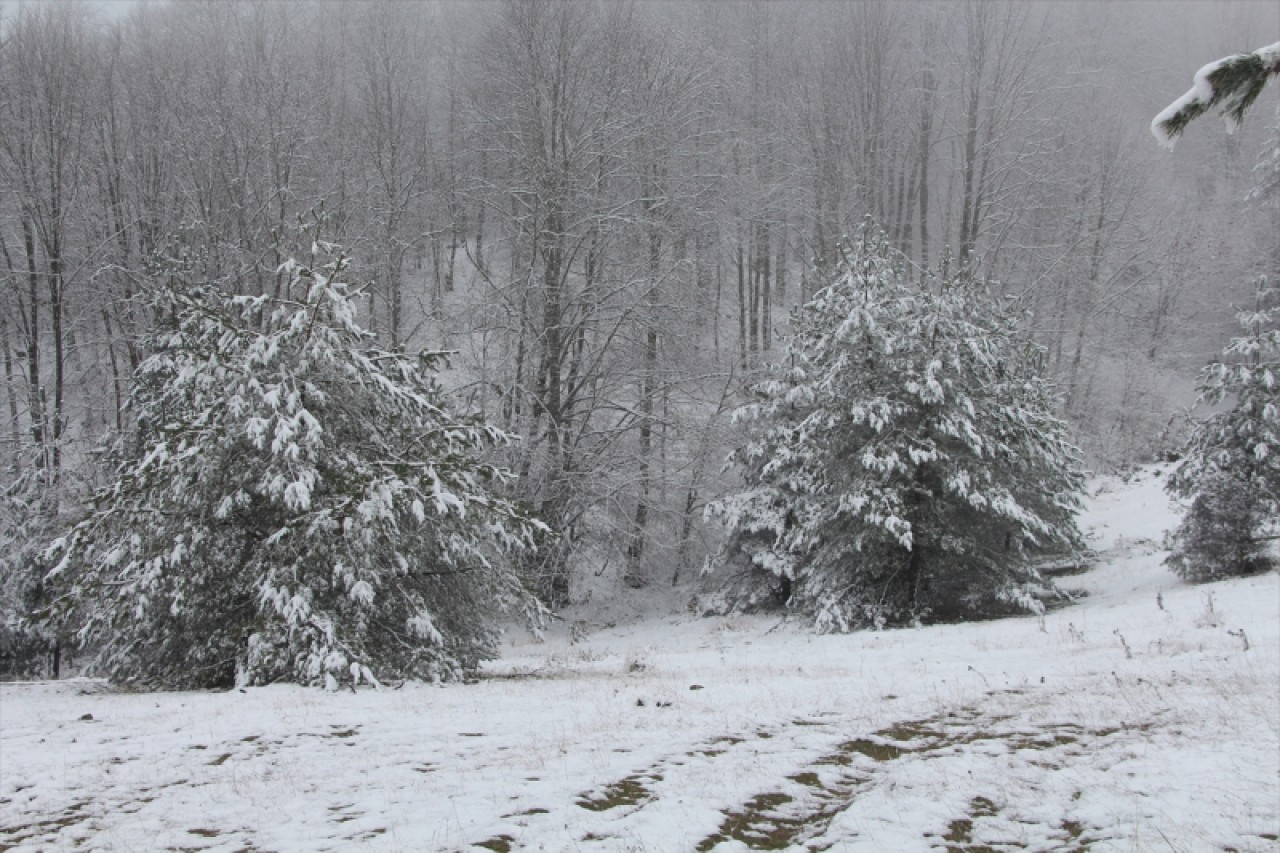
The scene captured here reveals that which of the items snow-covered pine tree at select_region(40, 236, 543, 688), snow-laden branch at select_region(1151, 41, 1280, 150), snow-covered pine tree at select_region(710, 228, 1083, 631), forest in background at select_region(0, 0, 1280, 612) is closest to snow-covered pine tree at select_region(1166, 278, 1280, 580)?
snow-covered pine tree at select_region(710, 228, 1083, 631)

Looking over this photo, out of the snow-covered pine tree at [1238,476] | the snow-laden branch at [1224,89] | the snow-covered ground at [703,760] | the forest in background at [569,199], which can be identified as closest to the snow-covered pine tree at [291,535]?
the snow-covered ground at [703,760]

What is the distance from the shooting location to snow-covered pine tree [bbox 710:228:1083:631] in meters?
15.8

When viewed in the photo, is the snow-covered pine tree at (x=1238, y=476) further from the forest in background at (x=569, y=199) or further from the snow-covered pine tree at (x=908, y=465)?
the forest in background at (x=569, y=199)

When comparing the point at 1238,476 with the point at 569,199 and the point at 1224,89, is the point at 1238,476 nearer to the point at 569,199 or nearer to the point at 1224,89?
the point at 1224,89

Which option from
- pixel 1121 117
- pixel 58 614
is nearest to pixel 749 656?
pixel 58 614

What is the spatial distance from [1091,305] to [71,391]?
118 ft

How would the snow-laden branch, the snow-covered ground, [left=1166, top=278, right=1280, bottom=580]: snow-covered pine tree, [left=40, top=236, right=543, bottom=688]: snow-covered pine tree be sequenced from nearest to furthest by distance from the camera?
1. the snow-laden branch
2. the snow-covered ground
3. [left=40, top=236, right=543, bottom=688]: snow-covered pine tree
4. [left=1166, top=278, right=1280, bottom=580]: snow-covered pine tree

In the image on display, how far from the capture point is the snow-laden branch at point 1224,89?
118 inches

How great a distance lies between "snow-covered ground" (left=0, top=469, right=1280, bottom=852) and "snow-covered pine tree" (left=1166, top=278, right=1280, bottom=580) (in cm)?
561

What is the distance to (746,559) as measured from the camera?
19.7 m

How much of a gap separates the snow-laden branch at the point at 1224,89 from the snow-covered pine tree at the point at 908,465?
40.9 feet

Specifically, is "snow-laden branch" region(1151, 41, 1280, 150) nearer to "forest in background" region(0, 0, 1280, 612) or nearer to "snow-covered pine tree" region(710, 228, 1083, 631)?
"snow-covered pine tree" region(710, 228, 1083, 631)

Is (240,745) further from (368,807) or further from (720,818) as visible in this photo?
(720,818)

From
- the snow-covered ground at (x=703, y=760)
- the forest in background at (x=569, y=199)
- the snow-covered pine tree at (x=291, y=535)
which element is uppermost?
the forest in background at (x=569, y=199)
